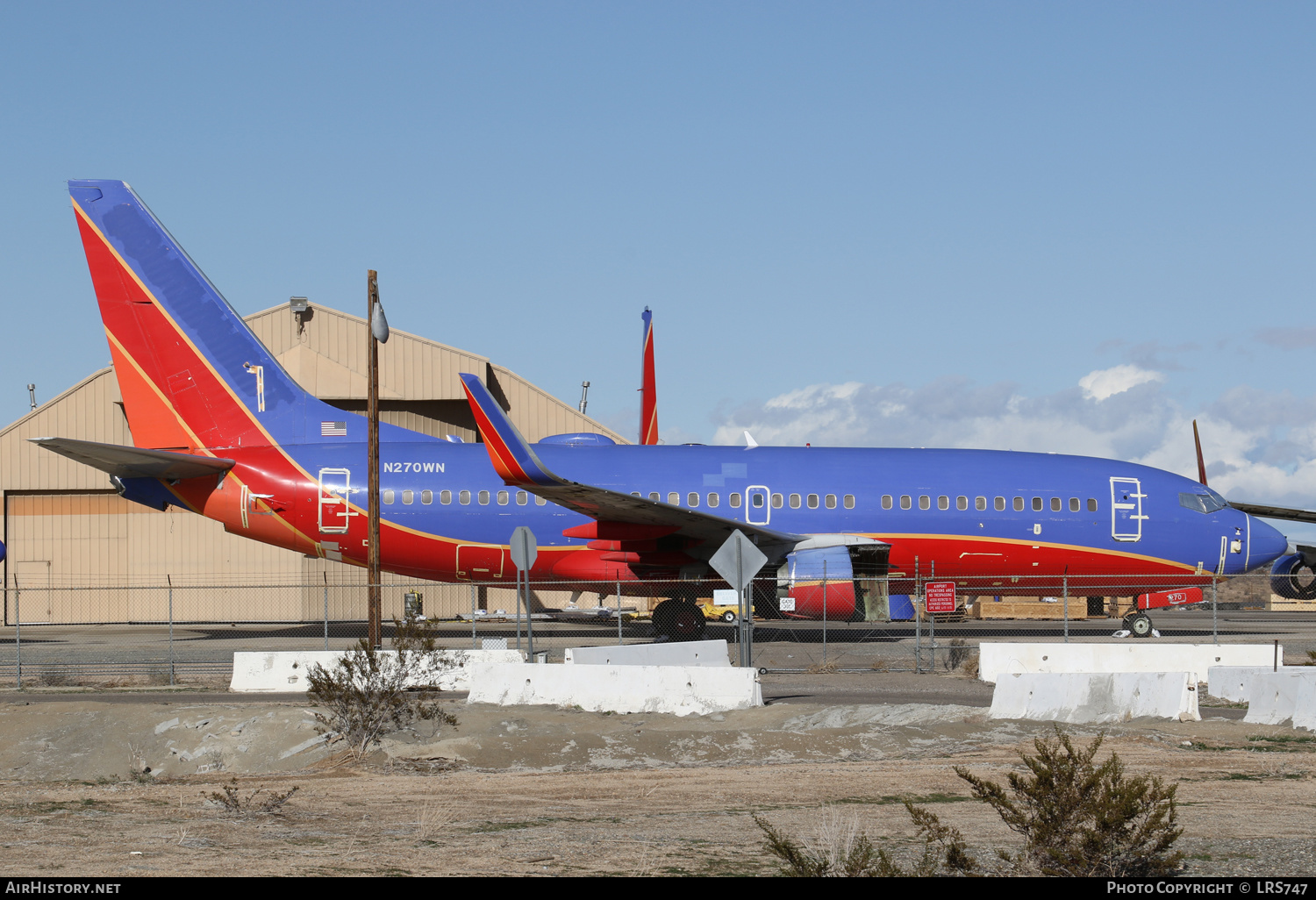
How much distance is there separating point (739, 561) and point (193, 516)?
88.8 feet

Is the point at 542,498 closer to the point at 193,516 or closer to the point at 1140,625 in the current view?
the point at 1140,625

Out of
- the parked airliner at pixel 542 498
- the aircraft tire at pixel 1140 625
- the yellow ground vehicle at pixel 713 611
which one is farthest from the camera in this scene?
the yellow ground vehicle at pixel 713 611

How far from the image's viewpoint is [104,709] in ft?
46.6

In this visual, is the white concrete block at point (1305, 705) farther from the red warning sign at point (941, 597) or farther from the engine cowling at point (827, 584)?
the engine cowling at point (827, 584)

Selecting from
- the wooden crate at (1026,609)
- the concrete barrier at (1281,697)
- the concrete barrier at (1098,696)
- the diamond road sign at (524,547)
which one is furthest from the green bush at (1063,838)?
the wooden crate at (1026,609)

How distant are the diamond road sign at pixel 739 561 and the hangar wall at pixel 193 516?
73.6 feet

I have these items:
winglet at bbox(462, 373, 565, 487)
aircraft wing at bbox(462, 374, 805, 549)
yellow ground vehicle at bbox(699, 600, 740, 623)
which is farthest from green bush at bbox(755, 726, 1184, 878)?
yellow ground vehicle at bbox(699, 600, 740, 623)

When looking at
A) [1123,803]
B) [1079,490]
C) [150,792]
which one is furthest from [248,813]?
[1079,490]

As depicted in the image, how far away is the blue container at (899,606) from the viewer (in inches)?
956

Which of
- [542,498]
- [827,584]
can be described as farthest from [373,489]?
[827,584]

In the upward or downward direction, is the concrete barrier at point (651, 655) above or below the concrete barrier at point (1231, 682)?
above

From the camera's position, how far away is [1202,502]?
2697 centimetres
